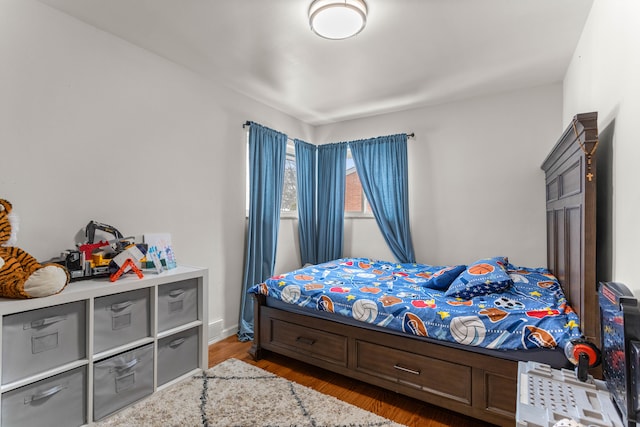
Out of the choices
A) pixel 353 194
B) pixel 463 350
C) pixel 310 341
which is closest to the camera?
pixel 463 350

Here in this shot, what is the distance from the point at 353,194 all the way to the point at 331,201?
32 cm

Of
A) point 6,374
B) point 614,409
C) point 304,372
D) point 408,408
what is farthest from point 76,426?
point 614,409

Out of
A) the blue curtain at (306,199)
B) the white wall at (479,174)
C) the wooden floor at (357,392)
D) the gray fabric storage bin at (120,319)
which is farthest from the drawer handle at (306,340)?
the white wall at (479,174)

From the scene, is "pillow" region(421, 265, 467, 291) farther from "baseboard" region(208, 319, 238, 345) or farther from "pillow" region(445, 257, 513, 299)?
"baseboard" region(208, 319, 238, 345)

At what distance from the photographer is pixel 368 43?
2.34m

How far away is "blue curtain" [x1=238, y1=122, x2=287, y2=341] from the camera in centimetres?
329

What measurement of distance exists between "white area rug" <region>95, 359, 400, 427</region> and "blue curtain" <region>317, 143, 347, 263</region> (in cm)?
200

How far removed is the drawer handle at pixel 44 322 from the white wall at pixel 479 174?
3.11 metres

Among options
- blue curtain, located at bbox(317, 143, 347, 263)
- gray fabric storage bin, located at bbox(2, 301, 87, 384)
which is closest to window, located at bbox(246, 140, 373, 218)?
blue curtain, located at bbox(317, 143, 347, 263)

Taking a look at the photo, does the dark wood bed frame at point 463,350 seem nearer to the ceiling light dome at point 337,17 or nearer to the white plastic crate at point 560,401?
the white plastic crate at point 560,401

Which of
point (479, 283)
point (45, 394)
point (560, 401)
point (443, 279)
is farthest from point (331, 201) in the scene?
point (560, 401)

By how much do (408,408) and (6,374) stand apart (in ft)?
7.07

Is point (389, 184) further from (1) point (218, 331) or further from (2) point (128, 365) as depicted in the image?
(2) point (128, 365)

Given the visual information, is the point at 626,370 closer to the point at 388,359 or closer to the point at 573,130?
the point at 573,130
